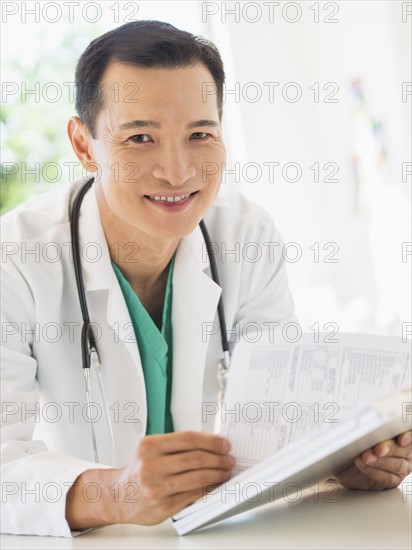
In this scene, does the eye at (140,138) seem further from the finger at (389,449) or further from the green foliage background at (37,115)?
the green foliage background at (37,115)

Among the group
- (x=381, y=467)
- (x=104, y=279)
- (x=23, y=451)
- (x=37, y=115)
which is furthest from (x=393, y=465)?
(x=37, y=115)

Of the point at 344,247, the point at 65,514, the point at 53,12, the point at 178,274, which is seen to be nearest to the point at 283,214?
the point at 344,247

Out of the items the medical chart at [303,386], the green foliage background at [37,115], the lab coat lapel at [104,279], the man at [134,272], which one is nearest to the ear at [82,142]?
the man at [134,272]

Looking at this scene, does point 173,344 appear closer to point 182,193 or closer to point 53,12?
point 182,193

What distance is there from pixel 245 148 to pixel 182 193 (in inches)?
88.6

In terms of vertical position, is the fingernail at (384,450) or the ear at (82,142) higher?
the ear at (82,142)

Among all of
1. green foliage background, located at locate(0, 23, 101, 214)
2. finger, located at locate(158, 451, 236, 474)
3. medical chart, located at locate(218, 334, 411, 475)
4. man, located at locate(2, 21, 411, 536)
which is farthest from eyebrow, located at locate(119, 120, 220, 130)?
green foliage background, located at locate(0, 23, 101, 214)

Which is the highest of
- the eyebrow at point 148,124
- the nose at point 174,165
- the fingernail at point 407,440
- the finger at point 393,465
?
the eyebrow at point 148,124

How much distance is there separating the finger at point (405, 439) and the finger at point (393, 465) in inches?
1.3

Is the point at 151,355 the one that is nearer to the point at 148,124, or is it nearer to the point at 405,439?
the point at 148,124

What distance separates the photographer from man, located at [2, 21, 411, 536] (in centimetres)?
123

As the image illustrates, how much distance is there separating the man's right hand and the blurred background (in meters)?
2.38

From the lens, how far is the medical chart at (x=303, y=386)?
0.87 m

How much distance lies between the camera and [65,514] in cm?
93
